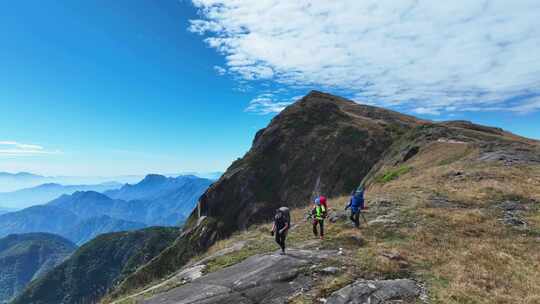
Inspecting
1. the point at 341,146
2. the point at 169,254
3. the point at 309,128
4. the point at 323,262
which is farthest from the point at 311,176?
the point at 323,262

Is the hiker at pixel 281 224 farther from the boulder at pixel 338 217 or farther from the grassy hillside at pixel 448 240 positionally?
the boulder at pixel 338 217

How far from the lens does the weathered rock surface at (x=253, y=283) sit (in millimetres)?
12148

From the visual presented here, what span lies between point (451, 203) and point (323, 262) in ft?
42.5

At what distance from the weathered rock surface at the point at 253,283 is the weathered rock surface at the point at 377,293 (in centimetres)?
144

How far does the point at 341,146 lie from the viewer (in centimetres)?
8538

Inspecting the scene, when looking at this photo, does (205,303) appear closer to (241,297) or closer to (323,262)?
(241,297)

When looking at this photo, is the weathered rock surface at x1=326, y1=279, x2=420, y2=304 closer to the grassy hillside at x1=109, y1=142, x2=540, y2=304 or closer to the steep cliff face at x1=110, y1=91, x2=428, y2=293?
the grassy hillside at x1=109, y1=142, x2=540, y2=304

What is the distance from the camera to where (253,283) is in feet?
42.4

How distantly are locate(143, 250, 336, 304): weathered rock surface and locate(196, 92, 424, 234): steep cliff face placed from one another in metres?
61.3

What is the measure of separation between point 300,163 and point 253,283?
76083 millimetres

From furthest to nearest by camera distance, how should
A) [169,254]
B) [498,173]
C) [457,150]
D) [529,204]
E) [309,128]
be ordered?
1. [309,128]
2. [169,254]
3. [457,150]
4. [498,173]
5. [529,204]

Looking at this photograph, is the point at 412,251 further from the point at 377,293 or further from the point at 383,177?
the point at 383,177

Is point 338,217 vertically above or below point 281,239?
above

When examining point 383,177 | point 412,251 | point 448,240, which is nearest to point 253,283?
point 412,251
